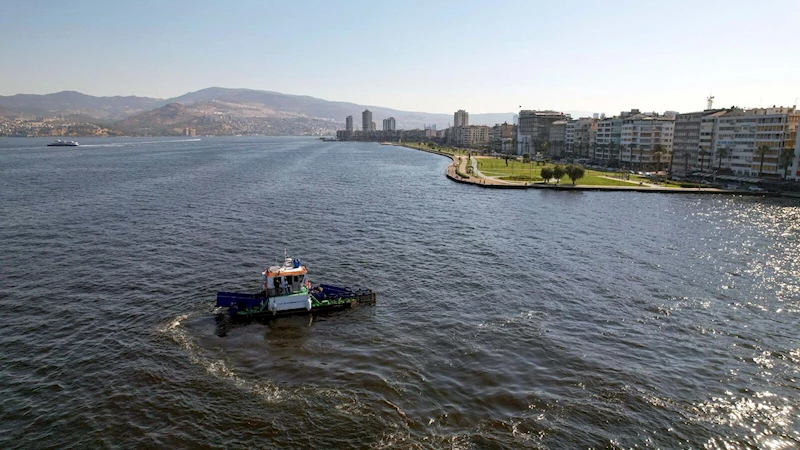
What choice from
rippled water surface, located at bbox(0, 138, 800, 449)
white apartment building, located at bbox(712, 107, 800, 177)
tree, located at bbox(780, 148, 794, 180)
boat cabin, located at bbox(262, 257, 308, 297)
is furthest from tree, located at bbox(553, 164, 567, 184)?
boat cabin, located at bbox(262, 257, 308, 297)

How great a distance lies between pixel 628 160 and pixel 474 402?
151 metres

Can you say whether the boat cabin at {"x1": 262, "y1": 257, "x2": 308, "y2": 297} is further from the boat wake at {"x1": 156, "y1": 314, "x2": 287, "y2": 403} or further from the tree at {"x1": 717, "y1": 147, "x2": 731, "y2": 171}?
the tree at {"x1": 717, "y1": 147, "x2": 731, "y2": 171}

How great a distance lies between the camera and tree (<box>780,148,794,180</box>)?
3925 inches

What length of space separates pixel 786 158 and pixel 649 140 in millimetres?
51247

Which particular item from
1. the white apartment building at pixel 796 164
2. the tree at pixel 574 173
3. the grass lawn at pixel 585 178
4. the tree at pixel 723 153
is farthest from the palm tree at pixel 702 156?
the tree at pixel 574 173

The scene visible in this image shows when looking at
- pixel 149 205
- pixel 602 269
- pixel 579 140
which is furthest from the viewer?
pixel 579 140

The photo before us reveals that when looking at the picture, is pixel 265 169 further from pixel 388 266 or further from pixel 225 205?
pixel 388 266

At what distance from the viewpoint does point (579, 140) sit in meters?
200

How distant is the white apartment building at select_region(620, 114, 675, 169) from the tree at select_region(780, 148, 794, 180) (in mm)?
43119

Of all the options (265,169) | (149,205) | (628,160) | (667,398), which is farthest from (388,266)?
(628,160)

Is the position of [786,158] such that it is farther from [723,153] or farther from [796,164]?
[723,153]

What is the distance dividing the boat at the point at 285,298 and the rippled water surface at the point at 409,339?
1.01 meters

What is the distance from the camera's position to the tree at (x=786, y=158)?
9969 centimetres


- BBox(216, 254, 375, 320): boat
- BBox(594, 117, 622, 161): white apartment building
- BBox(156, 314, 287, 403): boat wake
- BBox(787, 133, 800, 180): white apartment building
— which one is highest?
BBox(594, 117, 622, 161): white apartment building
